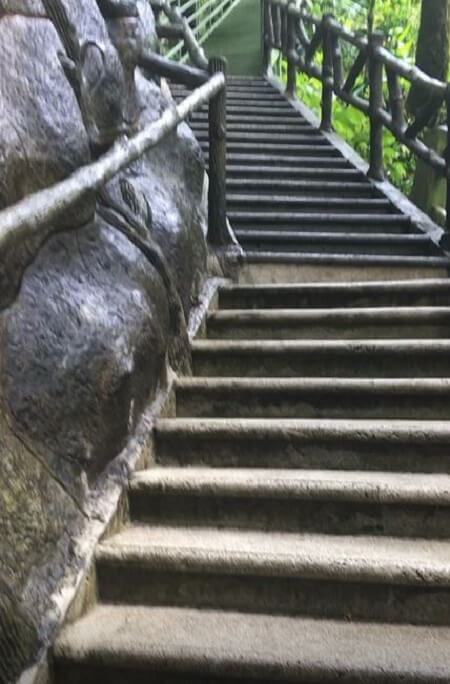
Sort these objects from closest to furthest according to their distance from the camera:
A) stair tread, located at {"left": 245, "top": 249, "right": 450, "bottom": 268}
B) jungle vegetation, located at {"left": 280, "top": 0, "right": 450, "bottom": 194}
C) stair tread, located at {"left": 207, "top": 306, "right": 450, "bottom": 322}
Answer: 1. stair tread, located at {"left": 207, "top": 306, "right": 450, "bottom": 322}
2. stair tread, located at {"left": 245, "top": 249, "right": 450, "bottom": 268}
3. jungle vegetation, located at {"left": 280, "top": 0, "right": 450, "bottom": 194}

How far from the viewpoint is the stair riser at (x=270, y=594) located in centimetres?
216

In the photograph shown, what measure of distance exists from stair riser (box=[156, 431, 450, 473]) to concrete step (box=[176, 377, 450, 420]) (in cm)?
30

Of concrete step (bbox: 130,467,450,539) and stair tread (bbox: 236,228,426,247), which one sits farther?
stair tread (bbox: 236,228,426,247)

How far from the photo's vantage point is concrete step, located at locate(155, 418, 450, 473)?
2725 millimetres

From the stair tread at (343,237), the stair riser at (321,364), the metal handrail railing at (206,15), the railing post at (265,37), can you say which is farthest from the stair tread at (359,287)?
the metal handrail railing at (206,15)

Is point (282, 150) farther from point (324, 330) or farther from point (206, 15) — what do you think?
point (206, 15)

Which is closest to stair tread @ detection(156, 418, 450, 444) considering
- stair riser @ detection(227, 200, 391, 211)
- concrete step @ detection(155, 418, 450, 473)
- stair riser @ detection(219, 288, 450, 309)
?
concrete step @ detection(155, 418, 450, 473)

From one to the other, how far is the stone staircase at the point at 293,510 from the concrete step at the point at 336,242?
3.23ft

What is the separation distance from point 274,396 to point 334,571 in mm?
1070

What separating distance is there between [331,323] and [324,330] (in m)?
0.05

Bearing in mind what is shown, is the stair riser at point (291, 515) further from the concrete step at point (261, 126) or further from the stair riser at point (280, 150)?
the concrete step at point (261, 126)

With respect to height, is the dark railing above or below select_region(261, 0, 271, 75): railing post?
above

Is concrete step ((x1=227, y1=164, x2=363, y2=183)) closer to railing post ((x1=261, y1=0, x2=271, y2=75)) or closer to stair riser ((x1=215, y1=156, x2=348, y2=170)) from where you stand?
stair riser ((x1=215, y1=156, x2=348, y2=170))

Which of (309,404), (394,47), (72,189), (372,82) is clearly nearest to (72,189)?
(72,189)
